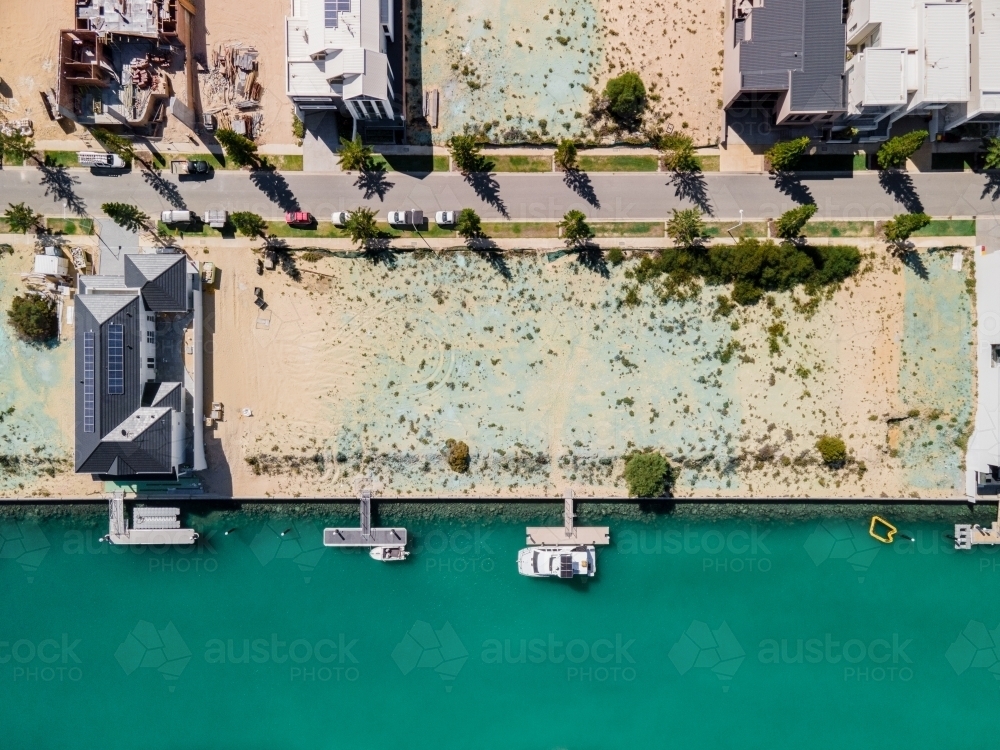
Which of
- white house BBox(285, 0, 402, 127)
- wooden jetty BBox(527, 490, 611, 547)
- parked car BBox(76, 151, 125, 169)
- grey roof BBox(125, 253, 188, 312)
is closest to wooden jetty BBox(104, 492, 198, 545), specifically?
grey roof BBox(125, 253, 188, 312)

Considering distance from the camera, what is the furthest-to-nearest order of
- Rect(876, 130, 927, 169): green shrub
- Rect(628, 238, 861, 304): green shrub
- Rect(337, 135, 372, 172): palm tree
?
Rect(628, 238, 861, 304): green shrub, Rect(337, 135, 372, 172): palm tree, Rect(876, 130, 927, 169): green shrub

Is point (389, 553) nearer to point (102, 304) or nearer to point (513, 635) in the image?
point (513, 635)

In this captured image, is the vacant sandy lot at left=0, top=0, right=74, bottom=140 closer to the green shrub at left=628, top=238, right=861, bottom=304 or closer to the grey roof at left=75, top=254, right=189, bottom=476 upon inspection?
the grey roof at left=75, top=254, right=189, bottom=476

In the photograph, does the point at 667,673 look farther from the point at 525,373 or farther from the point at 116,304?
the point at 116,304

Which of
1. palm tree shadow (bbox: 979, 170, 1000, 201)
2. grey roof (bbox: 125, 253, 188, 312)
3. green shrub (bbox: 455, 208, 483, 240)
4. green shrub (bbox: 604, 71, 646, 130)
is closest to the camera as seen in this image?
grey roof (bbox: 125, 253, 188, 312)

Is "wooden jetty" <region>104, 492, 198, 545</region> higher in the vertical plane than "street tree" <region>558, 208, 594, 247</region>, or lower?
lower

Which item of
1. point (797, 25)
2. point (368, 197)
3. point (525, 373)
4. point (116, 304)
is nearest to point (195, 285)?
point (116, 304)

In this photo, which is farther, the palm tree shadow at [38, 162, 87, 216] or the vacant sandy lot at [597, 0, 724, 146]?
the palm tree shadow at [38, 162, 87, 216]
